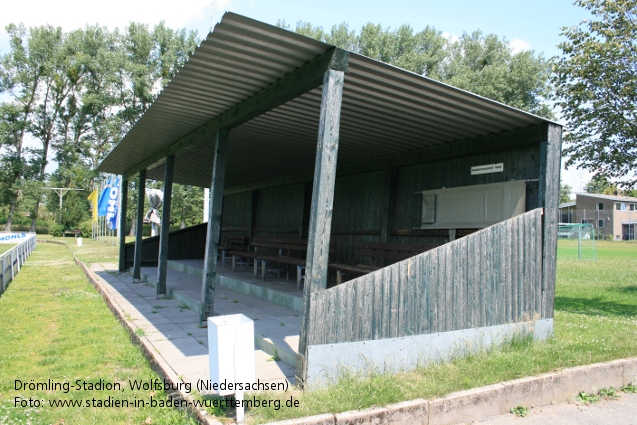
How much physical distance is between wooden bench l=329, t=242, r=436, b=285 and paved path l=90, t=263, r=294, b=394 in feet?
5.06

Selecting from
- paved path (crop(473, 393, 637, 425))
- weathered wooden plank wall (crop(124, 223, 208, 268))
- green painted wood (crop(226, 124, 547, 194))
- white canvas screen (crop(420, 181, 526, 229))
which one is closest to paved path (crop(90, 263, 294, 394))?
paved path (crop(473, 393, 637, 425))

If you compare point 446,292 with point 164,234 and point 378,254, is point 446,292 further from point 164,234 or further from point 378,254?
point 164,234

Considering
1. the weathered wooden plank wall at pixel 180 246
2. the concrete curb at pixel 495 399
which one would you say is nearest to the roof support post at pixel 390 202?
the concrete curb at pixel 495 399

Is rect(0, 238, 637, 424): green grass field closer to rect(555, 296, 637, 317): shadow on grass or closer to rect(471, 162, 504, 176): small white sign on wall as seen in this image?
rect(555, 296, 637, 317): shadow on grass

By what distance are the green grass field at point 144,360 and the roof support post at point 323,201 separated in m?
0.70

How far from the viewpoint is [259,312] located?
713cm

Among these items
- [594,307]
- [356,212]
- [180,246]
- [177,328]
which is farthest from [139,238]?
[594,307]

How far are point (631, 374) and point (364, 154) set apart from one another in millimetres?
5573

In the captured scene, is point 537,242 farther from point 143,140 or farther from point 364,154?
point 143,140

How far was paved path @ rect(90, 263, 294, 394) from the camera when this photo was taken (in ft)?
15.1

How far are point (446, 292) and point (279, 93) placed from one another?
2777mm

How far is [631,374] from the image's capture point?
5.30 metres

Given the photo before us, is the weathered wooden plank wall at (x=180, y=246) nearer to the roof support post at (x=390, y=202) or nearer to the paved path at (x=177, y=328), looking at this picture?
the paved path at (x=177, y=328)

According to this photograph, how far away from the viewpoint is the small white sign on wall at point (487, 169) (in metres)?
7.22
